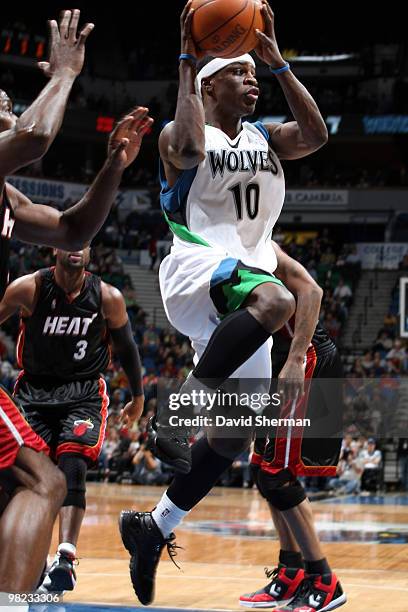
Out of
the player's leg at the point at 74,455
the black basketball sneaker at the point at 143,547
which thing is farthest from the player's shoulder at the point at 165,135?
the player's leg at the point at 74,455

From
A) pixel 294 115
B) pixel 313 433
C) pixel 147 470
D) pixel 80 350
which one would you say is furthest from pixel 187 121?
pixel 147 470

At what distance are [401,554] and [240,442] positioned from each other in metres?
3.83

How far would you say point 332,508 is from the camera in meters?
12.8

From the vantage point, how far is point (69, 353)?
654 centimetres

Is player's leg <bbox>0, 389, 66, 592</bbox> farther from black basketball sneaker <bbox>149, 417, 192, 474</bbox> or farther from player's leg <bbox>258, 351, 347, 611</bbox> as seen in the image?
player's leg <bbox>258, 351, 347, 611</bbox>

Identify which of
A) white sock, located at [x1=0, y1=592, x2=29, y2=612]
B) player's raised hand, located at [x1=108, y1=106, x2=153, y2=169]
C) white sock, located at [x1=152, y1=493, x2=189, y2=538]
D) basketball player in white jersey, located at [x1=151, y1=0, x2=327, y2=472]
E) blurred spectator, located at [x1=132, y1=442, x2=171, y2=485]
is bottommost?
blurred spectator, located at [x1=132, y1=442, x2=171, y2=485]

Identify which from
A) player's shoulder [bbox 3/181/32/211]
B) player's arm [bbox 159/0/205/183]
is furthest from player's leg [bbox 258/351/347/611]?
player's shoulder [bbox 3/181/32/211]

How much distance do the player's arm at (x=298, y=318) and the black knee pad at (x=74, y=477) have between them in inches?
62.6

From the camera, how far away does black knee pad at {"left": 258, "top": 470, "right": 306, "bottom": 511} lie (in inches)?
221

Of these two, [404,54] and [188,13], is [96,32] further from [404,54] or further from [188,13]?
[188,13]

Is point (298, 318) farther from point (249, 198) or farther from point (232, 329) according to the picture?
point (232, 329)

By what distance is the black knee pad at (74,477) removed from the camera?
600 centimetres

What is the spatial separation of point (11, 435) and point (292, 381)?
1.78m

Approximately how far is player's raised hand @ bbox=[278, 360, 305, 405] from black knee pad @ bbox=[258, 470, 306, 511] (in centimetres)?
68
